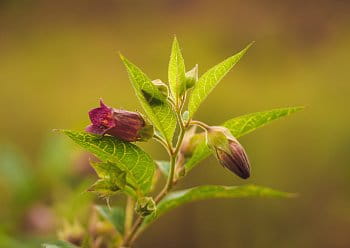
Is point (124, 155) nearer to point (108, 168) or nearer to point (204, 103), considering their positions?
point (108, 168)

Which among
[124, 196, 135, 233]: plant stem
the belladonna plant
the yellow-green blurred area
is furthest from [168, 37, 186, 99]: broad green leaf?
the yellow-green blurred area

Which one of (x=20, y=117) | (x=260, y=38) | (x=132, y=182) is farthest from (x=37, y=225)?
(x=260, y=38)

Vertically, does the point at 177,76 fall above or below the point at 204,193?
above

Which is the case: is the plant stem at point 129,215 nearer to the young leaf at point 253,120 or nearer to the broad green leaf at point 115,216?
the broad green leaf at point 115,216

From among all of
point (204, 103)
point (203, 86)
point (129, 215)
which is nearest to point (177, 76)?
point (203, 86)

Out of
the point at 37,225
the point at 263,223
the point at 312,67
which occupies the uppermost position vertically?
the point at 37,225

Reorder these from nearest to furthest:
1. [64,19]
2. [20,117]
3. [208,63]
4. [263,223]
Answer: [263,223]
[20,117]
[208,63]
[64,19]

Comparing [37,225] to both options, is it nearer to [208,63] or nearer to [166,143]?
[166,143]
